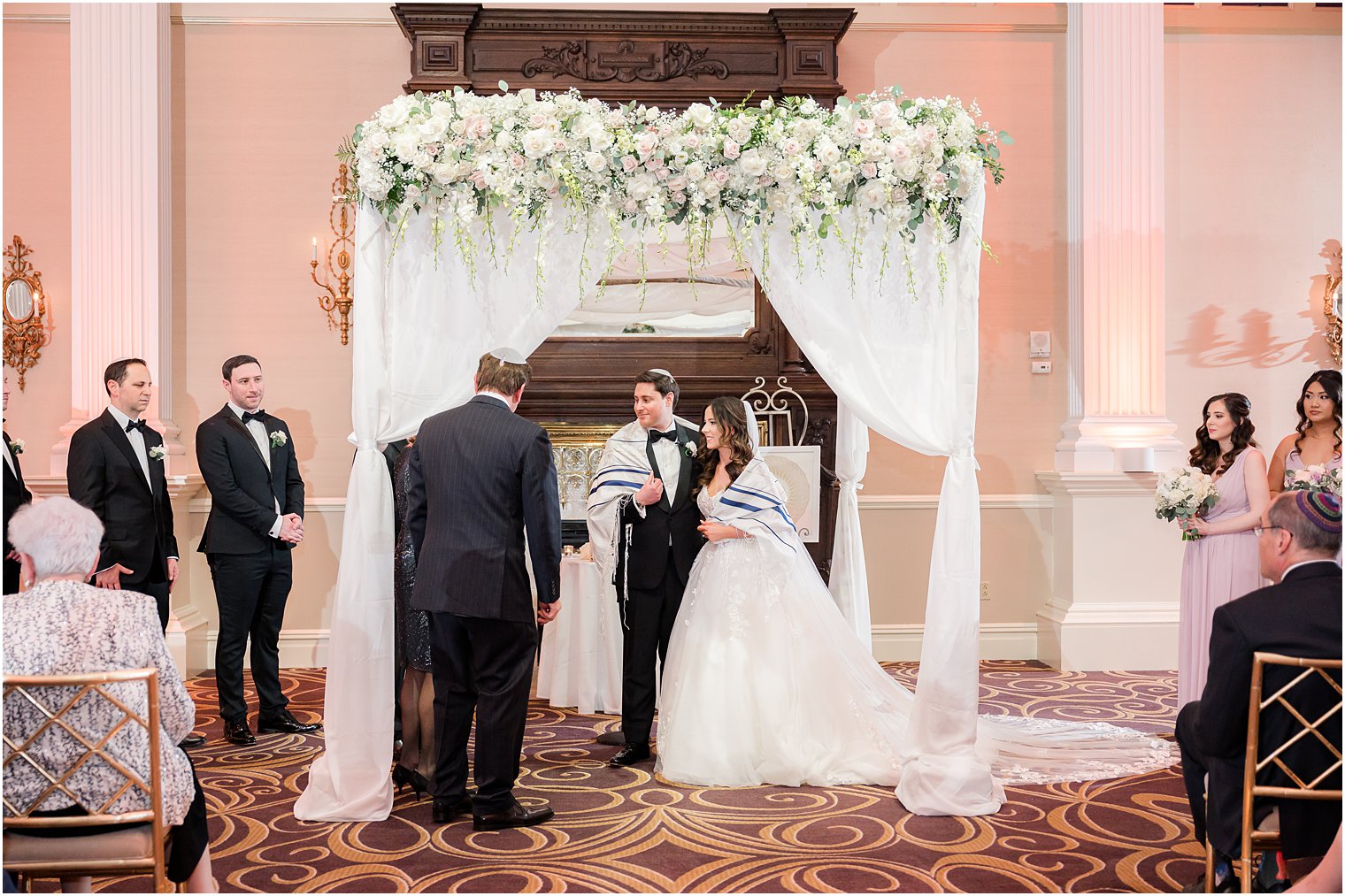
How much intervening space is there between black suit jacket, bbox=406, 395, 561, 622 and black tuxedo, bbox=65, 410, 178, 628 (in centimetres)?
178

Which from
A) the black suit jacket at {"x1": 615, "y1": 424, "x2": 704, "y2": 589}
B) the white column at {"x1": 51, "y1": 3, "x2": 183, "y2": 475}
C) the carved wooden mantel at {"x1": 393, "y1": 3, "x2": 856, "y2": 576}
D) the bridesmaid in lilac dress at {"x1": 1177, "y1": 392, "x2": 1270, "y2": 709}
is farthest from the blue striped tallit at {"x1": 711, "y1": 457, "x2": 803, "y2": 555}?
the white column at {"x1": 51, "y1": 3, "x2": 183, "y2": 475}

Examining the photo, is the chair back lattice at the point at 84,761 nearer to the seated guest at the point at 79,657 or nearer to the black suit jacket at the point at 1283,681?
the seated guest at the point at 79,657

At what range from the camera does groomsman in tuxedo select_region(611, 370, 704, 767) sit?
16.1ft

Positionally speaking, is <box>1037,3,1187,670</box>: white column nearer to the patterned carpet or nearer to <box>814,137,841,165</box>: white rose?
the patterned carpet

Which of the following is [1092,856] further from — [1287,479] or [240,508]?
[240,508]

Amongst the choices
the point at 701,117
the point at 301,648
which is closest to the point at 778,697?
the point at 701,117

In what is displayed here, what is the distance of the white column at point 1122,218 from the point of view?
7.07 m

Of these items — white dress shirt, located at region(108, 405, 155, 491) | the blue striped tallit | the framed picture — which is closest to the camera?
the blue striped tallit

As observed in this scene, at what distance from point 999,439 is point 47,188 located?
651 centimetres

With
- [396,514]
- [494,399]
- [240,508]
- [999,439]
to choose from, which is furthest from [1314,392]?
[240,508]

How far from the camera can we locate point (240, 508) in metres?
5.32

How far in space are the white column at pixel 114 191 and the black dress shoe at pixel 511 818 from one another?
3893mm

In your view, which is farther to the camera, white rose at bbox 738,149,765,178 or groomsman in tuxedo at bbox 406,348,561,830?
white rose at bbox 738,149,765,178

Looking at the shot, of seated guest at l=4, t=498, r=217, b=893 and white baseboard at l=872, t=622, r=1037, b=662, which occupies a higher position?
seated guest at l=4, t=498, r=217, b=893
